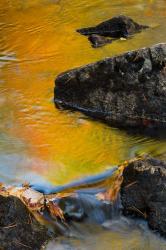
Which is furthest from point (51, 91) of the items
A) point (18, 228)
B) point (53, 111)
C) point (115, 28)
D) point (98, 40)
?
point (18, 228)

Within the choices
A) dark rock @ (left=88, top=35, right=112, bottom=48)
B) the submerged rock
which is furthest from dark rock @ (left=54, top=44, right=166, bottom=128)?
the submerged rock

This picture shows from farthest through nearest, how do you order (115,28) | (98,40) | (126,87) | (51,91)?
(115,28) < (98,40) < (51,91) < (126,87)

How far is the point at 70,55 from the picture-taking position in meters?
12.1

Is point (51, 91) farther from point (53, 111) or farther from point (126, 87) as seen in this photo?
point (126, 87)

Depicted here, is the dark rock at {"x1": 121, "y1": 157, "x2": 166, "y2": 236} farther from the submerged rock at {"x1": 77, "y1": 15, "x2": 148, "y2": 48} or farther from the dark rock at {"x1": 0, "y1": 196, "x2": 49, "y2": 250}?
the submerged rock at {"x1": 77, "y1": 15, "x2": 148, "y2": 48}

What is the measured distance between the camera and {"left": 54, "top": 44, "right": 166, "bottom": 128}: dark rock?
846 centimetres

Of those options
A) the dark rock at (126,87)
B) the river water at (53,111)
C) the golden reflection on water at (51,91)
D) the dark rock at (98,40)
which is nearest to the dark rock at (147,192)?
the river water at (53,111)

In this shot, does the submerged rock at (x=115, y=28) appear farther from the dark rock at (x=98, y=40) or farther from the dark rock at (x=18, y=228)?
the dark rock at (x=18, y=228)

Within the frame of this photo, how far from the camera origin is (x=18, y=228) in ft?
18.4

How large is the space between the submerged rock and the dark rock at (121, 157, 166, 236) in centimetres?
727

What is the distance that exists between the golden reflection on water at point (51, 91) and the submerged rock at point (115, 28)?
12.7 inches

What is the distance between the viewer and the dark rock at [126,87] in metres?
8.46

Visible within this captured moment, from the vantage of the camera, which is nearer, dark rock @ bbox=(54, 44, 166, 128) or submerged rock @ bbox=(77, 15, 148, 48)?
dark rock @ bbox=(54, 44, 166, 128)

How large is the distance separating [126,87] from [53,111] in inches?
57.4
